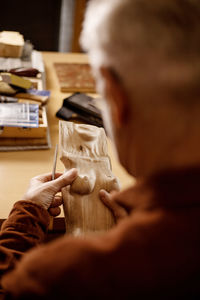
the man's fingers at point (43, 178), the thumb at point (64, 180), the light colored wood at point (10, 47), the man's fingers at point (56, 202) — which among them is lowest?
the man's fingers at point (56, 202)

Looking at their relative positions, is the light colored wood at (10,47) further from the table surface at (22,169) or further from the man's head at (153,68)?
the man's head at (153,68)

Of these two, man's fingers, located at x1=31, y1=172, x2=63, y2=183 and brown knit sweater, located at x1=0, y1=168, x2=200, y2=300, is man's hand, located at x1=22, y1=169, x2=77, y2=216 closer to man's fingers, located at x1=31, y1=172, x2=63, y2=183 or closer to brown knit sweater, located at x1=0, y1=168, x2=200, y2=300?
man's fingers, located at x1=31, y1=172, x2=63, y2=183

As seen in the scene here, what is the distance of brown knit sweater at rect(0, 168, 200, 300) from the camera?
1.40 ft

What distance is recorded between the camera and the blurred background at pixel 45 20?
2881 mm

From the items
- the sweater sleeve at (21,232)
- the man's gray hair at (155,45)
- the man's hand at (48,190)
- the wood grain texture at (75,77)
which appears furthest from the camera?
the wood grain texture at (75,77)

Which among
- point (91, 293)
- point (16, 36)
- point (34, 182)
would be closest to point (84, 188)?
point (34, 182)

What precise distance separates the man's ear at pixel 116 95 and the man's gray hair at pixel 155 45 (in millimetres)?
11

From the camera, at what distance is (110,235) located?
47 centimetres

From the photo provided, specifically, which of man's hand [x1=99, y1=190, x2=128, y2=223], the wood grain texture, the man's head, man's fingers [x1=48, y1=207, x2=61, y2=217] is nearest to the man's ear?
the man's head

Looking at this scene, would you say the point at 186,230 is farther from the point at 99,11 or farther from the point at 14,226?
the point at 14,226

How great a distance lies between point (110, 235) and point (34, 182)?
57 cm

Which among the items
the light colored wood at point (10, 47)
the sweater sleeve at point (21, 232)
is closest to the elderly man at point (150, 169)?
the sweater sleeve at point (21, 232)

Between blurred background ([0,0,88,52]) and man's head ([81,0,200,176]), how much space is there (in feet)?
8.91

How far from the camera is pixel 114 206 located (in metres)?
0.93
